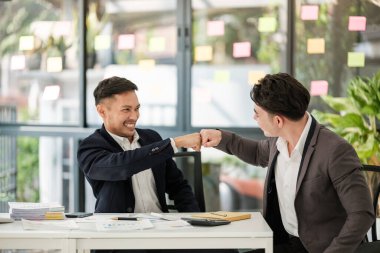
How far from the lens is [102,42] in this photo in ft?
18.0

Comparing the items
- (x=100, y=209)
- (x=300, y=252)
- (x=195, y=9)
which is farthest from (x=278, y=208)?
(x=195, y=9)

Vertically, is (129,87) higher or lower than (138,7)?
lower

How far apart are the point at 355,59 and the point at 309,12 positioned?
18.1 inches

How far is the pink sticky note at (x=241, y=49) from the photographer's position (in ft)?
17.1

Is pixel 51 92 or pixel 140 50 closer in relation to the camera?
pixel 140 50

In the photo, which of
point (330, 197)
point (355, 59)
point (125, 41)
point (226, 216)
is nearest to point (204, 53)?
point (125, 41)

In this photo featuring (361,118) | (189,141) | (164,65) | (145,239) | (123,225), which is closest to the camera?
(145,239)

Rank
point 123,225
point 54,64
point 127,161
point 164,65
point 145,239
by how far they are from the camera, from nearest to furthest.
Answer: point 145,239, point 123,225, point 127,161, point 164,65, point 54,64

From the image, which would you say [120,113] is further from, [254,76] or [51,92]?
[51,92]

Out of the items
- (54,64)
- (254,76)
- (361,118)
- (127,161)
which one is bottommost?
(127,161)

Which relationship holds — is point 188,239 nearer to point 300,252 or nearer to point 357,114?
point 300,252

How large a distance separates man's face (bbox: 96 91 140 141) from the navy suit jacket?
6 cm

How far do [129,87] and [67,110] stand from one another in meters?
2.27

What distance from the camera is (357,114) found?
14.8 ft
